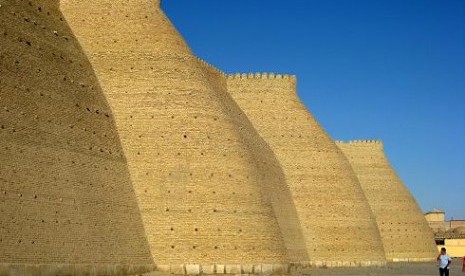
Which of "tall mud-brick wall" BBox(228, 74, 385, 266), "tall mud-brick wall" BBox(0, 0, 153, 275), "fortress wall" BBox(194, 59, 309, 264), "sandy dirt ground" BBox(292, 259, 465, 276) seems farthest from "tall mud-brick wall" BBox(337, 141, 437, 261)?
"tall mud-brick wall" BBox(0, 0, 153, 275)

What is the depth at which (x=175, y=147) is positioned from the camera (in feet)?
90.0

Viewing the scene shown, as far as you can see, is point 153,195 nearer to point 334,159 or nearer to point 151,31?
point 151,31

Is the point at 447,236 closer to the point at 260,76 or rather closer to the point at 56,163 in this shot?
the point at 260,76

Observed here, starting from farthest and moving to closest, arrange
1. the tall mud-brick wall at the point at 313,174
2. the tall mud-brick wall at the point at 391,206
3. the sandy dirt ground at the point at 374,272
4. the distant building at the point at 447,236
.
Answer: the distant building at the point at 447,236 < the tall mud-brick wall at the point at 391,206 < the tall mud-brick wall at the point at 313,174 < the sandy dirt ground at the point at 374,272

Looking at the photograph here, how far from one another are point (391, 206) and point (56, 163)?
3218 centimetres

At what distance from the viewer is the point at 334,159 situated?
41562mm

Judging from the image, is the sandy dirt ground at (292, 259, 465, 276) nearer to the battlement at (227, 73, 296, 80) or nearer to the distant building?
the battlement at (227, 73, 296, 80)

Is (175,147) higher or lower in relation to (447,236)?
higher

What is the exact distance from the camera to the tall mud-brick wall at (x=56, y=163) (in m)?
20.4

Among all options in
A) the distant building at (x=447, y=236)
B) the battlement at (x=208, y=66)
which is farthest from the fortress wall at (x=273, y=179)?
the distant building at (x=447, y=236)

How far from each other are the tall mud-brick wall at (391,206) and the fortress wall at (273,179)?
1164 cm

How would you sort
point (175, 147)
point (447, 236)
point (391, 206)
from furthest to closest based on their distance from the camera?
point (447, 236) < point (391, 206) < point (175, 147)

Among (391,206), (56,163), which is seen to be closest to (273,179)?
(391,206)

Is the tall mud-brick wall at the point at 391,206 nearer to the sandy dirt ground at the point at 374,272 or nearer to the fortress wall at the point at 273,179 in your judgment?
the sandy dirt ground at the point at 374,272
